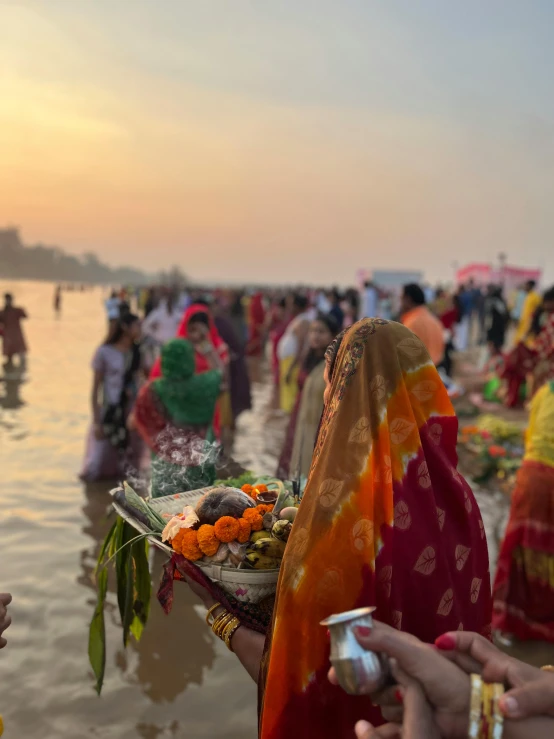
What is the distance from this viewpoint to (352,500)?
1.78 meters

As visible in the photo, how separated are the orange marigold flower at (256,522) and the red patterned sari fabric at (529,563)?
2561 mm

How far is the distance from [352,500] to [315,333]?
344cm

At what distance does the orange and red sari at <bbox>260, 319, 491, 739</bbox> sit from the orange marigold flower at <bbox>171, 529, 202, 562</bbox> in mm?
347

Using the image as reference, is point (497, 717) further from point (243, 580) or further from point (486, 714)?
point (243, 580)

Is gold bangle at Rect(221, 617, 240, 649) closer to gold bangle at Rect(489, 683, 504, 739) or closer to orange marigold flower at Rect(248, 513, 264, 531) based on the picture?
orange marigold flower at Rect(248, 513, 264, 531)

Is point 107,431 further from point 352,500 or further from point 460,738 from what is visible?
point 460,738

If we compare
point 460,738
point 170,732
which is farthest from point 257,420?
point 460,738

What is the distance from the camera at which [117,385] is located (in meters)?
6.41

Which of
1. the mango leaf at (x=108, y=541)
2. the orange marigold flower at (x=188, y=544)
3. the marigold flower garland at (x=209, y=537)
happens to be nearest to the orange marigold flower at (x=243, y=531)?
the marigold flower garland at (x=209, y=537)

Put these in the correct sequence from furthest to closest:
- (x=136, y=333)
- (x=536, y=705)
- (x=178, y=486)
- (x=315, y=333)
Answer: (x=136, y=333), (x=315, y=333), (x=178, y=486), (x=536, y=705)

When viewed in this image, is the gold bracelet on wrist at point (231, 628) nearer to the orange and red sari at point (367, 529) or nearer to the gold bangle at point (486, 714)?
the orange and red sari at point (367, 529)

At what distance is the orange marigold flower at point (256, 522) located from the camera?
2105 mm

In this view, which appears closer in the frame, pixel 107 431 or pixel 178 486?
pixel 178 486

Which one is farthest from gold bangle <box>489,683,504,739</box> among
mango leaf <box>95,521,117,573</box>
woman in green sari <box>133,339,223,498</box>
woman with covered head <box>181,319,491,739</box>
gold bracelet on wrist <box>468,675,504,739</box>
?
woman in green sari <box>133,339,223,498</box>
